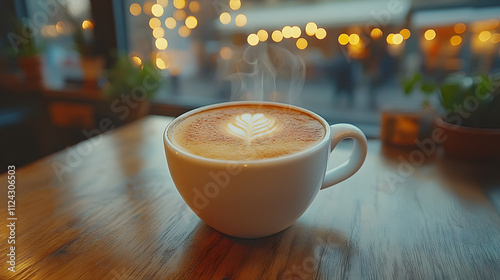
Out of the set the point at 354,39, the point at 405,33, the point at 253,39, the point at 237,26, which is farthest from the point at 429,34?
the point at 237,26

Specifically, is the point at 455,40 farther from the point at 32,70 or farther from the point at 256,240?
the point at 32,70

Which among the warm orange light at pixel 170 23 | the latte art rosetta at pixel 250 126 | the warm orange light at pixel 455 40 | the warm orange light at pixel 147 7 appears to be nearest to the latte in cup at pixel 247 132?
the latte art rosetta at pixel 250 126

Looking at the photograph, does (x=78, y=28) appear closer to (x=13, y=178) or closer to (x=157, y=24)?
(x=157, y=24)

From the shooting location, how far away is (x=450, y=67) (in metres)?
1.49

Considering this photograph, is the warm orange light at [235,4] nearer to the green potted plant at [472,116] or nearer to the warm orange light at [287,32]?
the warm orange light at [287,32]

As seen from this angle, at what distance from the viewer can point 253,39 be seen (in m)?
1.78

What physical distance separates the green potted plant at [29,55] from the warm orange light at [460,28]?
2.68m

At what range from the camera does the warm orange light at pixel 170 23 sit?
6.80 ft

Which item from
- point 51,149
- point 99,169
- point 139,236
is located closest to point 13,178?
point 99,169

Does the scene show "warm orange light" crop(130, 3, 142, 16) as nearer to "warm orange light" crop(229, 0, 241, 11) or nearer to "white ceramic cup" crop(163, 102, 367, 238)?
"warm orange light" crop(229, 0, 241, 11)

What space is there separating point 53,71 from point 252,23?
6.16 feet

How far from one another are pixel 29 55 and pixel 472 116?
284 centimetres

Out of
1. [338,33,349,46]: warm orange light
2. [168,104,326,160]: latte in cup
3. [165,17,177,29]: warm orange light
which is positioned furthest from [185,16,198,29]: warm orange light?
[168,104,326,160]: latte in cup

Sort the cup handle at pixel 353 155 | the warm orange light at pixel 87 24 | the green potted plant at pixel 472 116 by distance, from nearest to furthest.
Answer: the cup handle at pixel 353 155, the green potted plant at pixel 472 116, the warm orange light at pixel 87 24
